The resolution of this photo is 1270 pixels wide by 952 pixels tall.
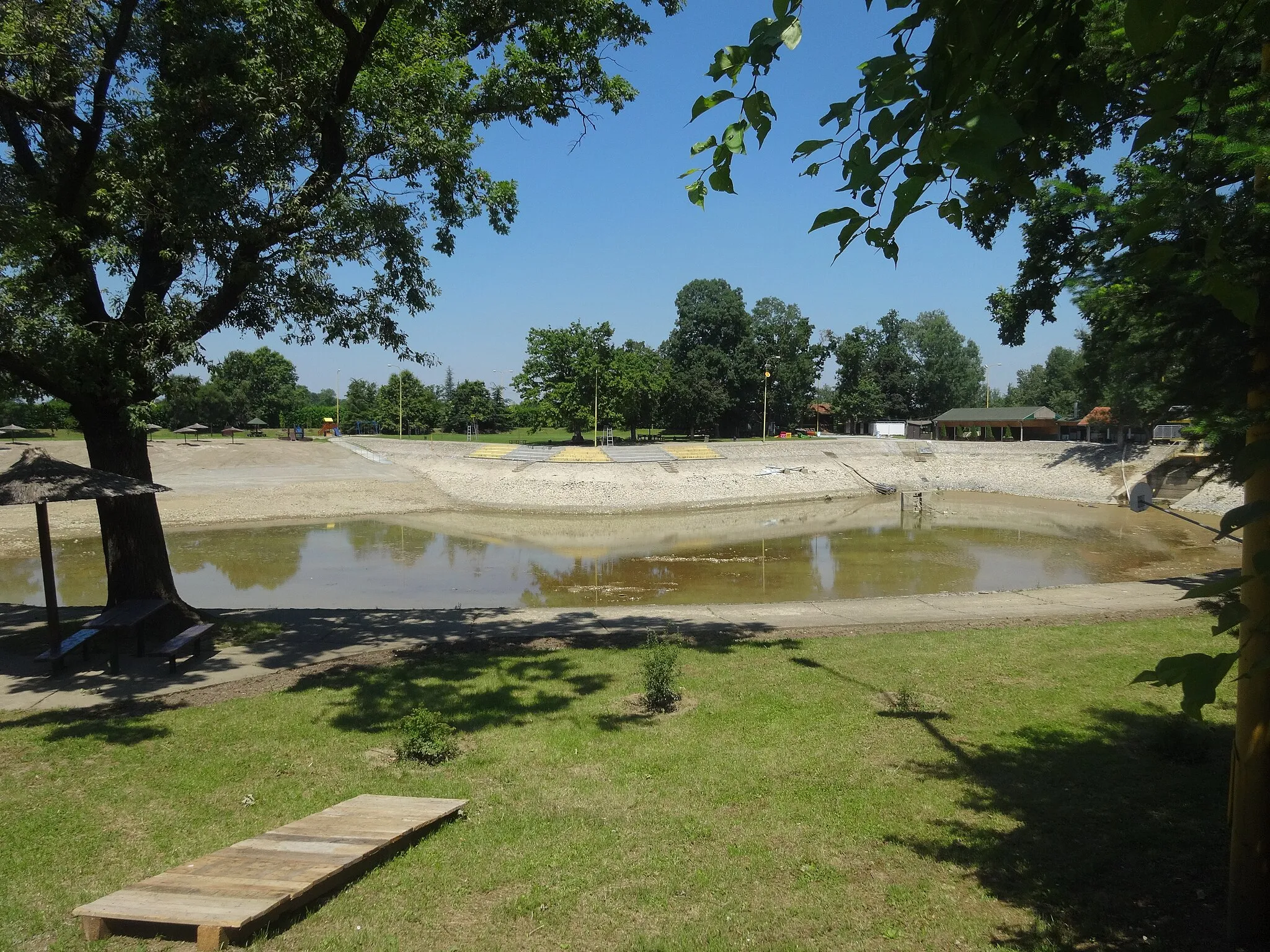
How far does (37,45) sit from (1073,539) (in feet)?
98.5

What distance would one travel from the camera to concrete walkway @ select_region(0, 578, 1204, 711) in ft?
28.7

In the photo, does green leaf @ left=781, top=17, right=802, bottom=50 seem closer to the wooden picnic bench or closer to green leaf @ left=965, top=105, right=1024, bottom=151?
green leaf @ left=965, top=105, right=1024, bottom=151

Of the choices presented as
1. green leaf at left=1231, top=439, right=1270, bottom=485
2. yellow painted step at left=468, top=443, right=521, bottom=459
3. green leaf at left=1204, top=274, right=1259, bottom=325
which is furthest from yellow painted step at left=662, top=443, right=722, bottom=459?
green leaf at left=1204, top=274, right=1259, bottom=325

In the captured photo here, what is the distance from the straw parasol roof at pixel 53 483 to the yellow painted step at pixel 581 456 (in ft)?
112

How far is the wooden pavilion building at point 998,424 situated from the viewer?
6781 cm

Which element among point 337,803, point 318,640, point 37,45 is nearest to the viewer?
point 337,803

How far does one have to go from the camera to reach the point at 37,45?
925 cm

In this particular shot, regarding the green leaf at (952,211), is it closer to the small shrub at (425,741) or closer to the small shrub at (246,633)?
the small shrub at (425,741)

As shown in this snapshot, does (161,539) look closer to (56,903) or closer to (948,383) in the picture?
(56,903)

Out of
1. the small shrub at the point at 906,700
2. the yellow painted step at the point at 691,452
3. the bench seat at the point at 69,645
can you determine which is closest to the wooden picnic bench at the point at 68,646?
the bench seat at the point at 69,645

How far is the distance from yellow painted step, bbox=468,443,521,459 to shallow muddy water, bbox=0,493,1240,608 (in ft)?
34.3

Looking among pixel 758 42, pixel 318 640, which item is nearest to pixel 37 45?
pixel 318 640

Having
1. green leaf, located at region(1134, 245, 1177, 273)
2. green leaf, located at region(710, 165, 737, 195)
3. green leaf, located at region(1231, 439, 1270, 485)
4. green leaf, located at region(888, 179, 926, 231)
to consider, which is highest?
green leaf, located at region(710, 165, 737, 195)

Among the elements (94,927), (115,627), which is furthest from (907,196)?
(115,627)
